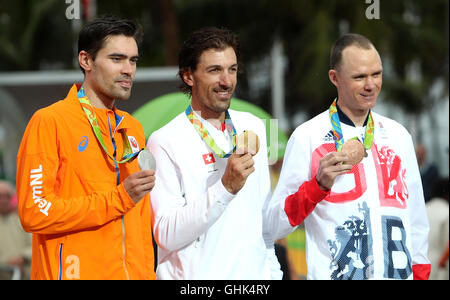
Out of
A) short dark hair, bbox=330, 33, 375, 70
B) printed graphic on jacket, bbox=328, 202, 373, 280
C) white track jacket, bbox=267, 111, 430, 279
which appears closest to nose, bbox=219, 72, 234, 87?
white track jacket, bbox=267, 111, 430, 279

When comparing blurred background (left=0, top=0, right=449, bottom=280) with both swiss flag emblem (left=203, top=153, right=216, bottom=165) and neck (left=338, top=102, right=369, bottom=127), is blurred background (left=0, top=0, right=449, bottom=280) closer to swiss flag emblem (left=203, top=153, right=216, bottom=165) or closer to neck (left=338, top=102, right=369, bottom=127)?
neck (left=338, top=102, right=369, bottom=127)

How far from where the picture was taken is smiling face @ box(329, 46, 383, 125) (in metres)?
3.55

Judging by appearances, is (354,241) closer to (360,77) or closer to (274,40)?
(360,77)

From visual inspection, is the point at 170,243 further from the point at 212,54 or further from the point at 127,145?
the point at 212,54

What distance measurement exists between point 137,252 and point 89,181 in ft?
1.35

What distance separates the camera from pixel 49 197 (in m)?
2.93

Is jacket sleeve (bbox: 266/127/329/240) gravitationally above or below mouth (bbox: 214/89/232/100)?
below

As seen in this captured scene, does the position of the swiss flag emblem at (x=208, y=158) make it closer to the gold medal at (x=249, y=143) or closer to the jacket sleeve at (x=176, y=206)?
the jacket sleeve at (x=176, y=206)

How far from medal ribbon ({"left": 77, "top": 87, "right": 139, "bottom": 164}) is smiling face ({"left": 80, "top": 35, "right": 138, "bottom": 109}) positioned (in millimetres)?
50

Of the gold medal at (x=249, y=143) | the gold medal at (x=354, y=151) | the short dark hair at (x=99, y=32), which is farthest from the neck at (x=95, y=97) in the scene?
the gold medal at (x=354, y=151)

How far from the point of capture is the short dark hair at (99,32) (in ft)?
10.4

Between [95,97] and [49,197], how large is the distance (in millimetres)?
541

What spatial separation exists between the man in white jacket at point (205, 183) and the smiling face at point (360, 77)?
0.60 metres

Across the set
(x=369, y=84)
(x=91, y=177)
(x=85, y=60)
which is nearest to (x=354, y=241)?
(x=369, y=84)
